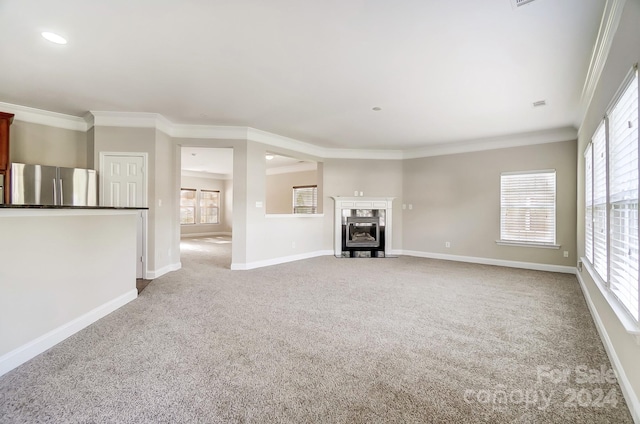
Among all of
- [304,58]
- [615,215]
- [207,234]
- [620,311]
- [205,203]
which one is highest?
[304,58]

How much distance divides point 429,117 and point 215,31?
11.1 feet

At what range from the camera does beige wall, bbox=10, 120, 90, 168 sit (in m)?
4.20

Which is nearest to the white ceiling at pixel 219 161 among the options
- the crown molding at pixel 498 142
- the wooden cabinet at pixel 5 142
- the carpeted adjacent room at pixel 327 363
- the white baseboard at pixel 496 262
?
the crown molding at pixel 498 142

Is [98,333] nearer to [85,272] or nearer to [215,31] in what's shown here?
[85,272]

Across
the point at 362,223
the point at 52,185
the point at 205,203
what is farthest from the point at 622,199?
the point at 205,203

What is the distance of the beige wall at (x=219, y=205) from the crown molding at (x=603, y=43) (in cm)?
1109

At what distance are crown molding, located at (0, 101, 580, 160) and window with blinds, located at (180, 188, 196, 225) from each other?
21.2 ft

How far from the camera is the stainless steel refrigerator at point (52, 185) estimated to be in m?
3.99

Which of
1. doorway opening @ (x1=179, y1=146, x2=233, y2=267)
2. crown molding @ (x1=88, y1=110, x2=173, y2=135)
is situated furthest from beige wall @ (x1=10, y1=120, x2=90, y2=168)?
doorway opening @ (x1=179, y1=146, x2=233, y2=267)

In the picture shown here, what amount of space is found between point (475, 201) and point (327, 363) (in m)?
5.29

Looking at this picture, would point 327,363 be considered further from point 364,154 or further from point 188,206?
point 188,206

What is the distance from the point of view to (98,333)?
8.40 feet

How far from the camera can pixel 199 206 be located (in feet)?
37.2

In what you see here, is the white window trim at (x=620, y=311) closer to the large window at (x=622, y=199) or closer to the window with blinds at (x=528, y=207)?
the large window at (x=622, y=199)
